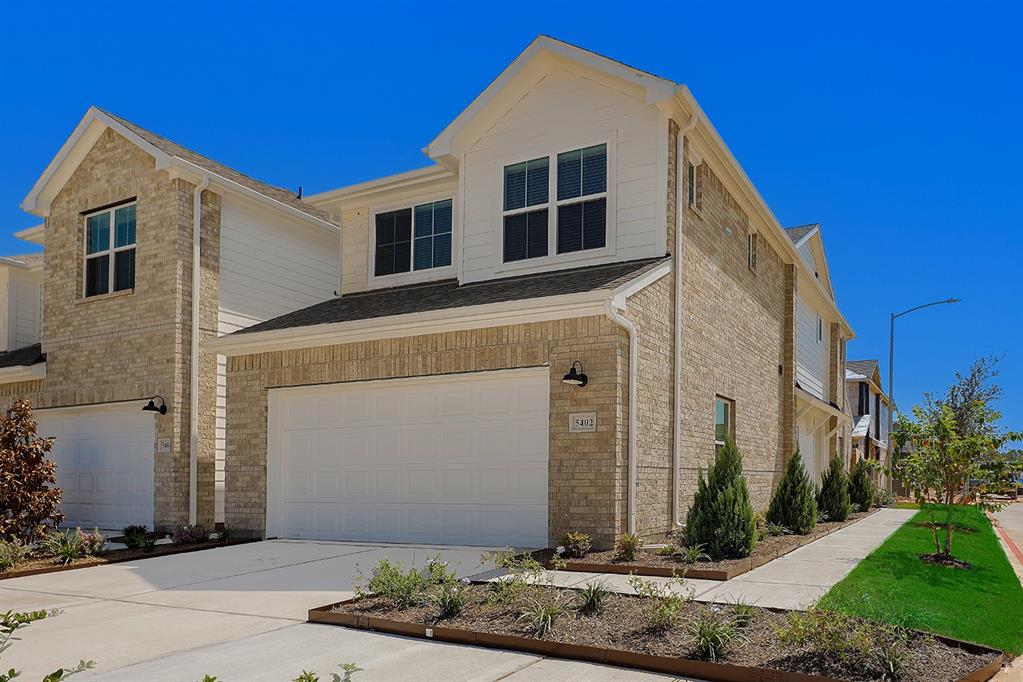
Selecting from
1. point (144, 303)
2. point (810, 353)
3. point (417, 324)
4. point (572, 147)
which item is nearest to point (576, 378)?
point (417, 324)

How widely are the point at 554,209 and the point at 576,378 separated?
3.83 metres

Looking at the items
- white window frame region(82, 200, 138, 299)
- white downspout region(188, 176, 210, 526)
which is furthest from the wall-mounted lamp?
white window frame region(82, 200, 138, 299)

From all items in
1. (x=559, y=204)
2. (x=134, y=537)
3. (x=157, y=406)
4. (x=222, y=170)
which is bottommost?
(x=134, y=537)

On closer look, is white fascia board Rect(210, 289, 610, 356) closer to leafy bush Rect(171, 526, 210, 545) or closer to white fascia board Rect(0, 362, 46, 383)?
leafy bush Rect(171, 526, 210, 545)

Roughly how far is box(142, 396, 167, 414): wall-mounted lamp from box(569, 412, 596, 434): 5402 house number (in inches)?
336

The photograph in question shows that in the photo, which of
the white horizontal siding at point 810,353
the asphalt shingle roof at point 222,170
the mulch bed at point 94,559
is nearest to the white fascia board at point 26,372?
the asphalt shingle roof at point 222,170

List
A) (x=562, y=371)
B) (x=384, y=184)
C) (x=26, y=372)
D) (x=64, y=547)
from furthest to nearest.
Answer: (x=26, y=372) → (x=384, y=184) → (x=64, y=547) → (x=562, y=371)

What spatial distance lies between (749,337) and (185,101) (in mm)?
14811

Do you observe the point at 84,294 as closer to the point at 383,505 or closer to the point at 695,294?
the point at 383,505

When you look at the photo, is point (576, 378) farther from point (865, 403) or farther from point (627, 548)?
point (865, 403)

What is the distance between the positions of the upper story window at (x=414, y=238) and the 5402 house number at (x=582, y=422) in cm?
602

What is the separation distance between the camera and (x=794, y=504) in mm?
14844

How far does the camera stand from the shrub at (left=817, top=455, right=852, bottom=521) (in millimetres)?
18453

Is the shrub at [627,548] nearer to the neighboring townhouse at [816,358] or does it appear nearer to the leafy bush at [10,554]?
the leafy bush at [10,554]
